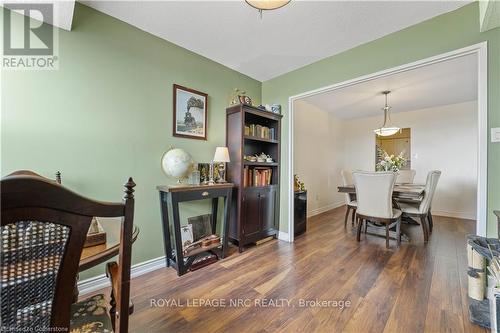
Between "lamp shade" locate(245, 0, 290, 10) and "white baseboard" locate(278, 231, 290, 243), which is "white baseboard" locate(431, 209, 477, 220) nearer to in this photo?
"white baseboard" locate(278, 231, 290, 243)

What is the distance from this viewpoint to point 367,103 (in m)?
4.33

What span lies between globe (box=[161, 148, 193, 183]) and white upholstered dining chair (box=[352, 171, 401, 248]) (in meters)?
2.26

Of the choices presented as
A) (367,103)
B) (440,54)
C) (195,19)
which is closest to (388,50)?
(440,54)

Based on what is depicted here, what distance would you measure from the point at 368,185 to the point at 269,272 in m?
1.76

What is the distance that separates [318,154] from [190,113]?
10.9 feet

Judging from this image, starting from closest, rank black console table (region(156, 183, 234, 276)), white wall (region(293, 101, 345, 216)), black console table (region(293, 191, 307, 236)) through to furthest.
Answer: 1. black console table (region(156, 183, 234, 276))
2. black console table (region(293, 191, 307, 236))
3. white wall (region(293, 101, 345, 216))

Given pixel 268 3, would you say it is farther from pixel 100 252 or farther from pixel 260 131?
pixel 100 252

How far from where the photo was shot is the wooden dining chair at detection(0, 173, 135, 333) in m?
0.52

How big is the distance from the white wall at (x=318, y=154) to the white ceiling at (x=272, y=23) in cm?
167

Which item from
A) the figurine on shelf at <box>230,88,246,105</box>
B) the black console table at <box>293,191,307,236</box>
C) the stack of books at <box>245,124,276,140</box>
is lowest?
the black console table at <box>293,191,307,236</box>

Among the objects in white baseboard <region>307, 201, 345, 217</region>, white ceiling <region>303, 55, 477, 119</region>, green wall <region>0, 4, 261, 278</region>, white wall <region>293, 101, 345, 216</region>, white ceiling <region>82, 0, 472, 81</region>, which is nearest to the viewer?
green wall <region>0, 4, 261, 278</region>

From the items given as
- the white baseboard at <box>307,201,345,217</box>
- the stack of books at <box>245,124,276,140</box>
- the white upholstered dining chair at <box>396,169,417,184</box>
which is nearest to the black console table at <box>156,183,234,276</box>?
the stack of books at <box>245,124,276,140</box>

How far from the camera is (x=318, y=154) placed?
4.84 meters

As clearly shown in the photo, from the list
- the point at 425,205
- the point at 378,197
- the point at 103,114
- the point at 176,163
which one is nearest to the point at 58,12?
the point at 103,114
